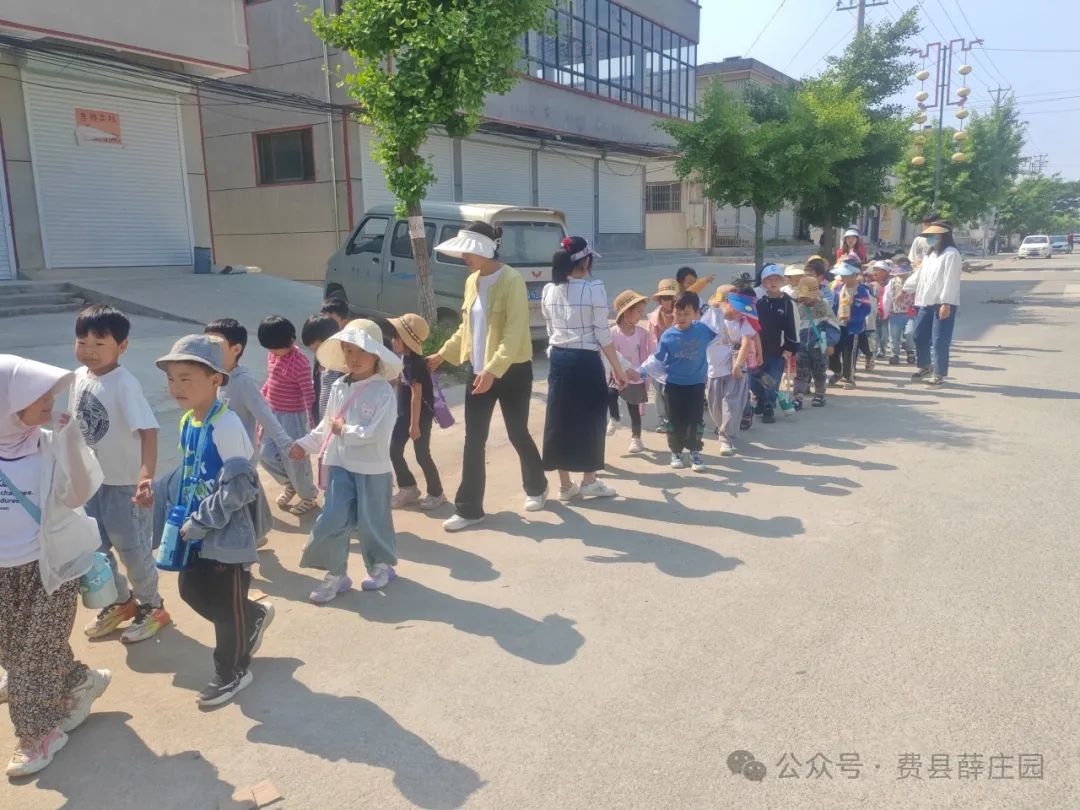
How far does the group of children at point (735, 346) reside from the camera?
613 cm

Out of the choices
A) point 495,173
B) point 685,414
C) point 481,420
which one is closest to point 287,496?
point 481,420

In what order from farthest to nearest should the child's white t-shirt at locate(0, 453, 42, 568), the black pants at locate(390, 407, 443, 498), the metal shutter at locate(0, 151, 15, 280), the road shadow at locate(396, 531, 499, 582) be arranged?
the metal shutter at locate(0, 151, 15, 280)
the black pants at locate(390, 407, 443, 498)
the road shadow at locate(396, 531, 499, 582)
the child's white t-shirt at locate(0, 453, 42, 568)

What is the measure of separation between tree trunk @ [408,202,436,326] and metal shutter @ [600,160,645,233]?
54.1 ft

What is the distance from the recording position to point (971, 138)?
30141 mm

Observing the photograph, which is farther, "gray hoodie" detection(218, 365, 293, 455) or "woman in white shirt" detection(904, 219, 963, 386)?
"woman in white shirt" detection(904, 219, 963, 386)

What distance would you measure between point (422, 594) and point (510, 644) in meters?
0.72

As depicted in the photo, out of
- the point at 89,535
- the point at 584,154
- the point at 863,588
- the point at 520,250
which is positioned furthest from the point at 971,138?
the point at 89,535

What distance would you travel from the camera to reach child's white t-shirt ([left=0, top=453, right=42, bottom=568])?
8.94ft

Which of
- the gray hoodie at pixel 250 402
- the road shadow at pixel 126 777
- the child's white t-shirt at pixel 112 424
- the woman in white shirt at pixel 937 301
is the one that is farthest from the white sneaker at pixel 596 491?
the woman in white shirt at pixel 937 301

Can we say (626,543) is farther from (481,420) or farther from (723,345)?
(723,345)

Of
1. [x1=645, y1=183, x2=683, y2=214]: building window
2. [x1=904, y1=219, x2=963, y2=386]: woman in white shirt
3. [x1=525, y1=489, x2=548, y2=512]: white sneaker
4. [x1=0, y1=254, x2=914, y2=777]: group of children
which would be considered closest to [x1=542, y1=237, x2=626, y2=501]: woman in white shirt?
[x1=525, y1=489, x2=548, y2=512]: white sneaker

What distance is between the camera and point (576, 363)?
5.41m

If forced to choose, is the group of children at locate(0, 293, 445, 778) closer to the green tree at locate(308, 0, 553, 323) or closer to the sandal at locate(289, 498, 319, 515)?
the sandal at locate(289, 498, 319, 515)

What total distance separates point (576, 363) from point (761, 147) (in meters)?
10.3
